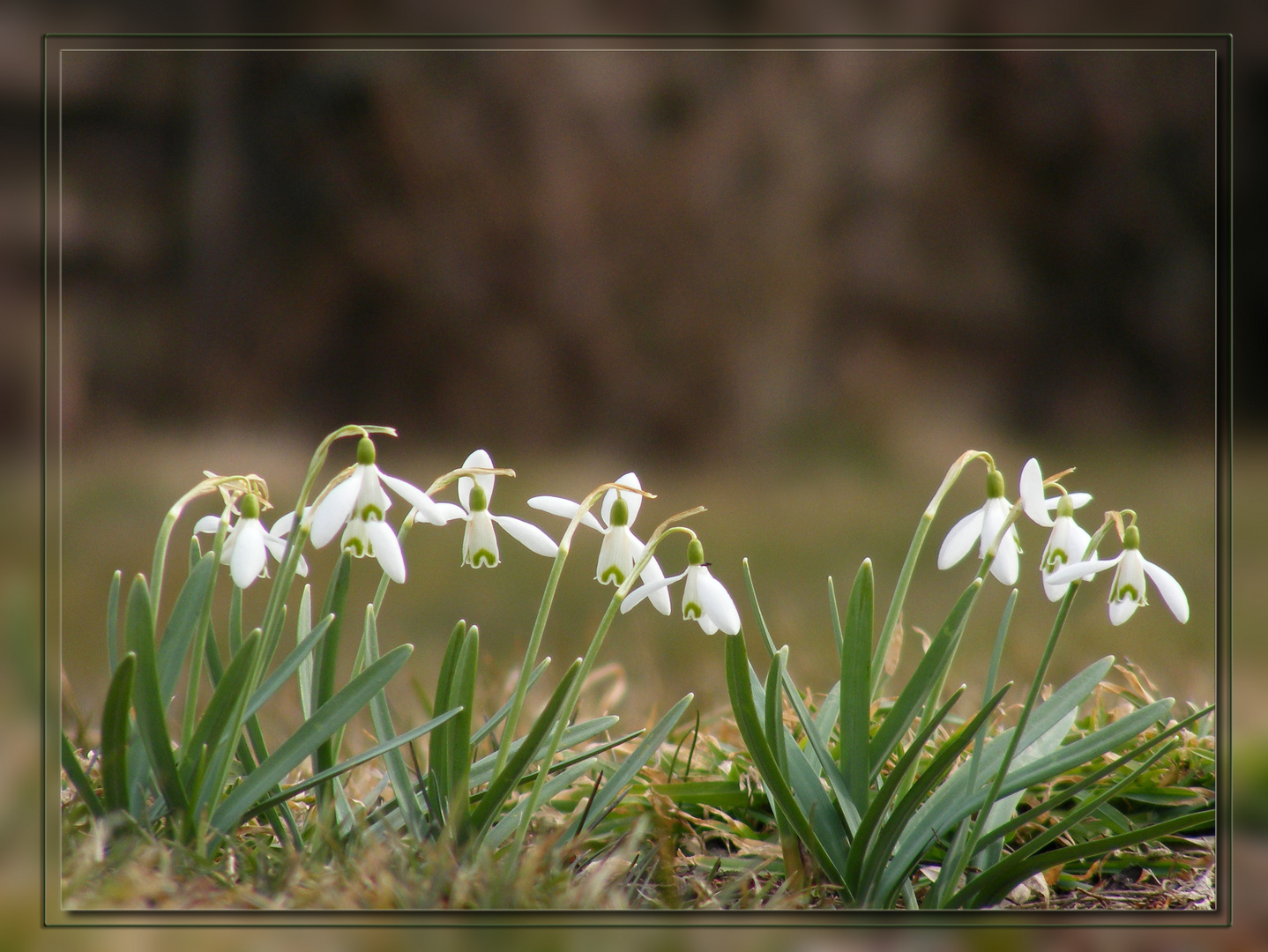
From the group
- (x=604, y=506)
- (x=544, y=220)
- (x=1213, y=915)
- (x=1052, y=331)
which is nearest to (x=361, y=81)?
(x=544, y=220)

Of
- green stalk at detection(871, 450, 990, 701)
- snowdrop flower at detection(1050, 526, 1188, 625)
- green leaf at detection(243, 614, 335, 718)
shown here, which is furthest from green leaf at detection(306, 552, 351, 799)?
snowdrop flower at detection(1050, 526, 1188, 625)

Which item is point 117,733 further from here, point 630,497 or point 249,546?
point 630,497

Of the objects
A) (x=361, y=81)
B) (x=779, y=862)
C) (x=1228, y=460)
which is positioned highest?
(x=361, y=81)

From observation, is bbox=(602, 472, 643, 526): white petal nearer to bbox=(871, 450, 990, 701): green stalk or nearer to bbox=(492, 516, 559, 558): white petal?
bbox=(492, 516, 559, 558): white petal

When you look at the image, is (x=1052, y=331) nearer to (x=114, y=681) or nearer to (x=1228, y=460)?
(x=1228, y=460)

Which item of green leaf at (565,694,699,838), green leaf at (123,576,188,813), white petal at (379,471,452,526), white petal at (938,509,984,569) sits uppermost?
white petal at (379,471,452,526)

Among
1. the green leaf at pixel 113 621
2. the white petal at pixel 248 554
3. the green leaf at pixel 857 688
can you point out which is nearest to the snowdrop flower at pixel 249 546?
the white petal at pixel 248 554
